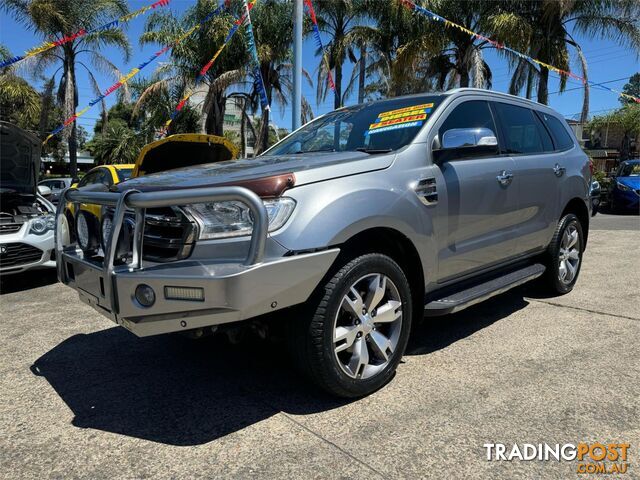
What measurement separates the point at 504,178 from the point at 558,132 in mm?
1661

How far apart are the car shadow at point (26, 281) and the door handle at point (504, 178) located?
17.1ft

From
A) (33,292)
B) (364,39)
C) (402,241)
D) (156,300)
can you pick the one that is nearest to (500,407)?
(402,241)

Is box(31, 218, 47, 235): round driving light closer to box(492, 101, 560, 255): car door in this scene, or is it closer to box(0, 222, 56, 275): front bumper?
box(0, 222, 56, 275): front bumper

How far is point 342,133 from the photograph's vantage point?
389 cm

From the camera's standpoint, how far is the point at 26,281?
6.44 meters

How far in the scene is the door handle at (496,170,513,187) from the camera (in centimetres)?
383

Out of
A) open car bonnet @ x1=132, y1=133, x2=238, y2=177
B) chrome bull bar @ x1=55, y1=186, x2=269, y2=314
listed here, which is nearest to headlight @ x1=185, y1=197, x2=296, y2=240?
chrome bull bar @ x1=55, y1=186, x2=269, y2=314

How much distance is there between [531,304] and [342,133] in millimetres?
2501

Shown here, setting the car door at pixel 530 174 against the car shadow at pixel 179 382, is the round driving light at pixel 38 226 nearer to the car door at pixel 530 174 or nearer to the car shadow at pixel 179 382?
the car shadow at pixel 179 382

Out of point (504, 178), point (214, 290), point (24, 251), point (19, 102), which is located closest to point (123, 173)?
point (24, 251)

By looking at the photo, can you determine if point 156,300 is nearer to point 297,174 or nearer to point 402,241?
point 297,174

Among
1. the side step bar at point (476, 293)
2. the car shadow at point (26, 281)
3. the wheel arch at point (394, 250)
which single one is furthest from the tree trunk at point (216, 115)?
the wheel arch at point (394, 250)

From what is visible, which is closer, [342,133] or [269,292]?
[269,292]

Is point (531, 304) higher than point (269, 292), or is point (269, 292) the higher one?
point (269, 292)
